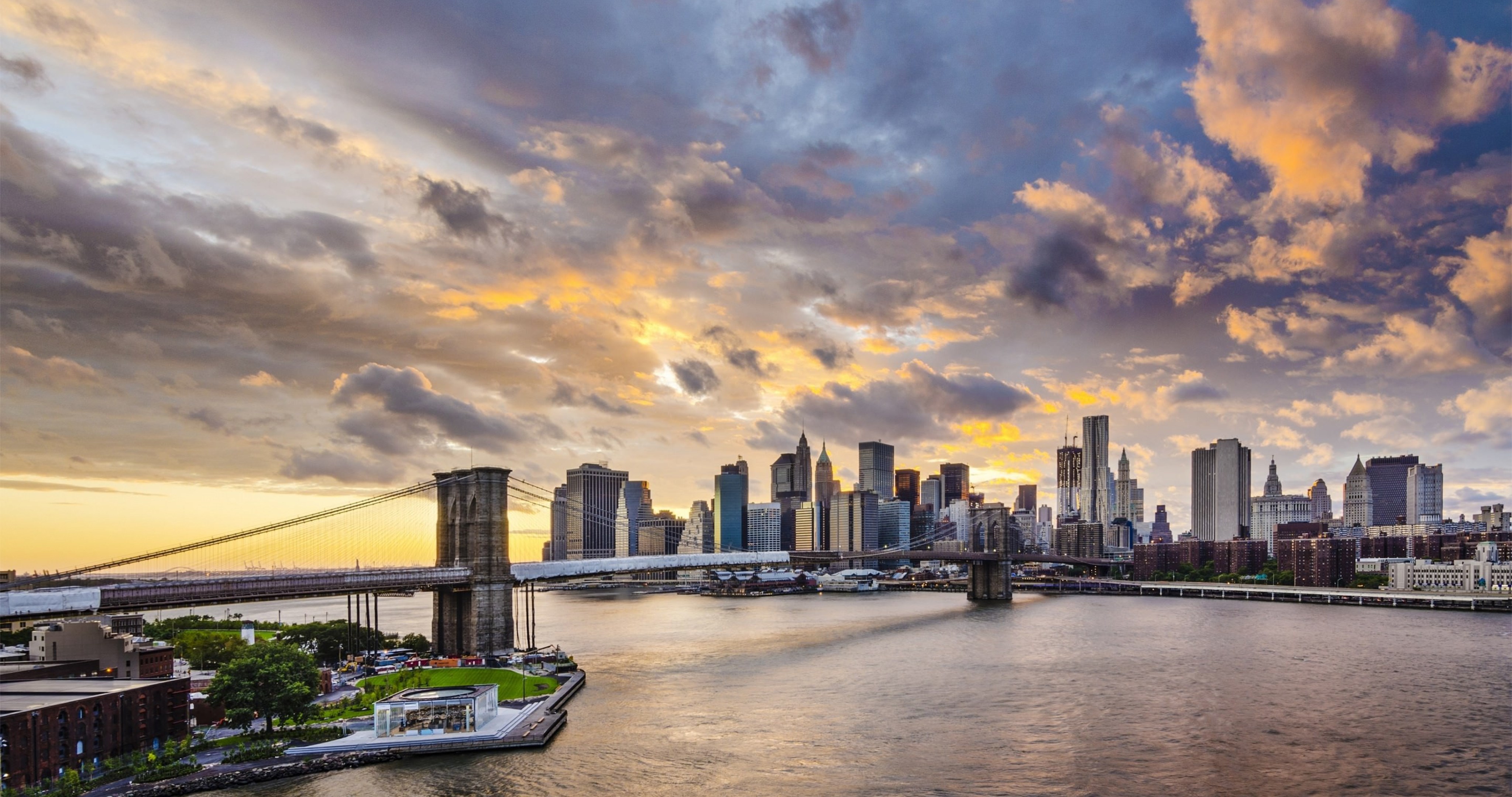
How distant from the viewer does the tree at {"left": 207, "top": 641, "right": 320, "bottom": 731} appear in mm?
30266

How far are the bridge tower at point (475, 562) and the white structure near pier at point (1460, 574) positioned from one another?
107822 millimetres

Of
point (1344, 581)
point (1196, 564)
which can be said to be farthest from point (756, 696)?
point (1196, 564)

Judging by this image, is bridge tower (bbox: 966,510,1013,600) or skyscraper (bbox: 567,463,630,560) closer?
bridge tower (bbox: 966,510,1013,600)

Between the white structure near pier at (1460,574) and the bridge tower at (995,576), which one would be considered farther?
the bridge tower at (995,576)

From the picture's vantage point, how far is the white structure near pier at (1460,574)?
10956 centimetres

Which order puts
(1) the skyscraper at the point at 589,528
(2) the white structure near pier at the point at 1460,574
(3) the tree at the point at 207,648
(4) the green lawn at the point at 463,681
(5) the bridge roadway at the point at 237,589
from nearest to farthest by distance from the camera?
(5) the bridge roadway at the point at 237,589, (4) the green lawn at the point at 463,681, (3) the tree at the point at 207,648, (2) the white structure near pier at the point at 1460,574, (1) the skyscraper at the point at 589,528

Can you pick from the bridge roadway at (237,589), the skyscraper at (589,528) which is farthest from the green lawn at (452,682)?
the skyscraper at (589,528)

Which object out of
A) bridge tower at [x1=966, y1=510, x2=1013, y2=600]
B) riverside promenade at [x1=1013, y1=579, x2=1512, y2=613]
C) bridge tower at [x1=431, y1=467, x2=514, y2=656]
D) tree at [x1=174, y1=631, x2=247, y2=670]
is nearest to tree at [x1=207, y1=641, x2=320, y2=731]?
tree at [x1=174, y1=631, x2=247, y2=670]

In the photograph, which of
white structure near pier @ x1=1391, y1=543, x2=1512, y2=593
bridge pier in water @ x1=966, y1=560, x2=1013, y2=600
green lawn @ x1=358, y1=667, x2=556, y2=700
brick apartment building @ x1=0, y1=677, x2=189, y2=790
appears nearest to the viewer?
brick apartment building @ x1=0, y1=677, x2=189, y2=790

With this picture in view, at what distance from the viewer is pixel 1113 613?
87.1 metres

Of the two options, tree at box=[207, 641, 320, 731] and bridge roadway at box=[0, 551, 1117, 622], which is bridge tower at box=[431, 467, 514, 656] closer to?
bridge roadway at box=[0, 551, 1117, 622]

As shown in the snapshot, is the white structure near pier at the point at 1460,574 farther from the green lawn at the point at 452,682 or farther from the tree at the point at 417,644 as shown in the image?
the tree at the point at 417,644

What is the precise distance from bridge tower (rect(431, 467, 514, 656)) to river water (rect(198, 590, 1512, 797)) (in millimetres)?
5359

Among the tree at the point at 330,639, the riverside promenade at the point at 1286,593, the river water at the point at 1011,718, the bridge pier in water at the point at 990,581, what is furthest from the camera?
the bridge pier in water at the point at 990,581
